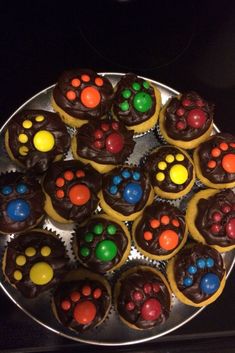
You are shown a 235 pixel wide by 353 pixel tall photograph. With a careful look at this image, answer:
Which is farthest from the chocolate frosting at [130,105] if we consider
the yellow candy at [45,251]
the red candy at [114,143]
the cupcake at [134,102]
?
the yellow candy at [45,251]

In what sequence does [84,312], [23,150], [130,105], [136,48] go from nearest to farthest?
[84,312], [23,150], [130,105], [136,48]

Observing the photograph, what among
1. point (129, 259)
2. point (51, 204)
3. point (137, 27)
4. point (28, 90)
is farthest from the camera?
point (137, 27)

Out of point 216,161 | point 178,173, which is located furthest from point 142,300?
point 216,161

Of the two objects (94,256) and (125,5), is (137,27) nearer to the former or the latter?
(125,5)

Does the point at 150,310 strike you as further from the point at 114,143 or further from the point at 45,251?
the point at 114,143

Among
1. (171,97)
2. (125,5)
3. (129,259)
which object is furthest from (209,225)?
(125,5)

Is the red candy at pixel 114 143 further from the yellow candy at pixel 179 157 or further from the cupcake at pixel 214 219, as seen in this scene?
the cupcake at pixel 214 219
